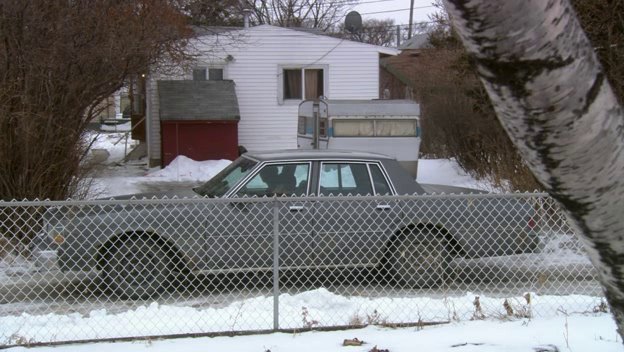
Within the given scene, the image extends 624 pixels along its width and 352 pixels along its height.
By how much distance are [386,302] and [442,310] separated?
0.57m

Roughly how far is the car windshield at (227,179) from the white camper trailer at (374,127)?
7.45 m

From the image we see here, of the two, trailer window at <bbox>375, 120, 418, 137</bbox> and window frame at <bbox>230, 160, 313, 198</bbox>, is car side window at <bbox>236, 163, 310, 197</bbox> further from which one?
trailer window at <bbox>375, 120, 418, 137</bbox>

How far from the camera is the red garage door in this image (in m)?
18.7

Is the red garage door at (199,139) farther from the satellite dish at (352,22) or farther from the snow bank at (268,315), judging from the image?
the snow bank at (268,315)

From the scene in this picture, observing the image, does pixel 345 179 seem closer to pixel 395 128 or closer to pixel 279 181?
pixel 279 181

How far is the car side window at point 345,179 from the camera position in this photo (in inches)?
270

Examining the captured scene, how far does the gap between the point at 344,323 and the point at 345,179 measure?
202 cm

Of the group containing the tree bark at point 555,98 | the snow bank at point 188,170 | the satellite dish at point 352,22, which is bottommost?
the snow bank at point 188,170

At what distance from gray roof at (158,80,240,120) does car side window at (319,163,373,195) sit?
39.3 feet

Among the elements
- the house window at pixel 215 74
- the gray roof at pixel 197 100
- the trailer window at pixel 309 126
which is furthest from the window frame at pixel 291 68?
the trailer window at pixel 309 126

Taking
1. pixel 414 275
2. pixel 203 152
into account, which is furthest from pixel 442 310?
pixel 203 152

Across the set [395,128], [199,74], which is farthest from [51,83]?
[199,74]

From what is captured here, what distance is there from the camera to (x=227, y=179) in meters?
7.12

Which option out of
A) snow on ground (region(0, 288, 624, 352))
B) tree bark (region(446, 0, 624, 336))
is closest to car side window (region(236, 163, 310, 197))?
snow on ground (region(0, 288, 624, 352))
